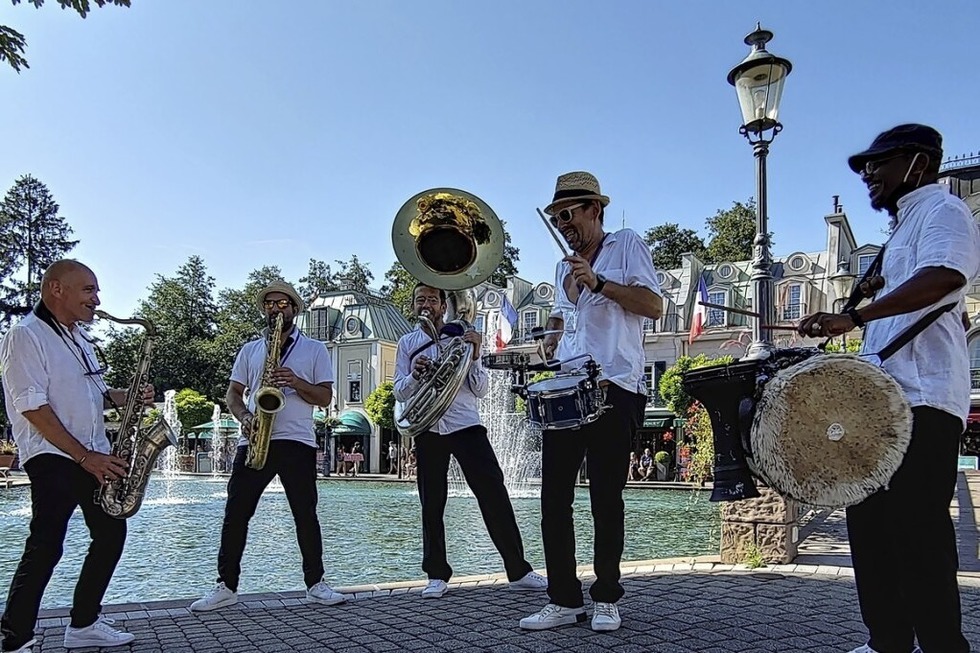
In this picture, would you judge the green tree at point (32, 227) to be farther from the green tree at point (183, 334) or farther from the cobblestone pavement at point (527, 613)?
→ the cobblestone pavement at point (527, 613)

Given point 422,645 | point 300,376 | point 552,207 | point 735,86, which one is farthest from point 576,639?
point 735,86

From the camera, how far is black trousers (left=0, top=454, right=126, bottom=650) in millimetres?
3729

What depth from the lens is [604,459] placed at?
4004 mm

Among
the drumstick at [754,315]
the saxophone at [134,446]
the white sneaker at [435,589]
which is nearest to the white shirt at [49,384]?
the saxophone at [134,446]

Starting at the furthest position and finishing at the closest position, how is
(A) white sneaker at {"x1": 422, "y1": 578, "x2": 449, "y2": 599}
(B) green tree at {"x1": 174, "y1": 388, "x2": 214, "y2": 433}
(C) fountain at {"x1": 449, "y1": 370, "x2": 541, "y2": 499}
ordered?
(B) green tree at {"x1": 174, "y1": 388, "x2": 214, "y2": 433} < (C) fountain at {"x1": 449, "y1": 370, "x2": 541, "y2": 499} < (A) white sneaker at {"x1": 422, "y1": 578, "x2": 449, "y2": 599}

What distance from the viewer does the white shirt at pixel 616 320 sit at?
13.4 ft

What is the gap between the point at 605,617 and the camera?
392 centimetres

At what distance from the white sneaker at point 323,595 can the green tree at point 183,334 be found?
45.3 metres

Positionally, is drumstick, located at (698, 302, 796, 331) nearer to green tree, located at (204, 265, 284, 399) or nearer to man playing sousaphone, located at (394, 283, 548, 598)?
man playing sousaphone, located at (394, 283, 548, 598)

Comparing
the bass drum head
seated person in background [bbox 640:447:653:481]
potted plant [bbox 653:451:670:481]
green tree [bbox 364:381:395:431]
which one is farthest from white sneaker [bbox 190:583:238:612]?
green tree [bbox 364:381:395:431]

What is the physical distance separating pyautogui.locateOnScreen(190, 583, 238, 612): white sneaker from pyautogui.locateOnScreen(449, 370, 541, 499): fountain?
1903cm

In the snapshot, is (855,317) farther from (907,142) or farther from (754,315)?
(754,315)

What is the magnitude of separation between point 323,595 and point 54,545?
1.76m

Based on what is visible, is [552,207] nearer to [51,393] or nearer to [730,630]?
[730,630]
